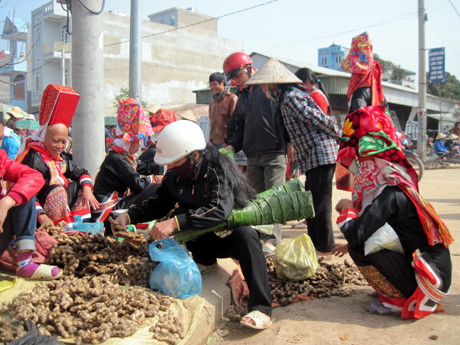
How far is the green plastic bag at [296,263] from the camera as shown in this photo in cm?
344

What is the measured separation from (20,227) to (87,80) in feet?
8.10

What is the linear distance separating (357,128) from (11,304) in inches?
110

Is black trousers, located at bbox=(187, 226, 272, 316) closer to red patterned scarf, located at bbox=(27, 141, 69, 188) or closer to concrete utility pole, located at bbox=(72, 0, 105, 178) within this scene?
red patterned scarf, located at bbox=(27, 141, 69, 188)

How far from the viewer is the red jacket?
2.85 metres

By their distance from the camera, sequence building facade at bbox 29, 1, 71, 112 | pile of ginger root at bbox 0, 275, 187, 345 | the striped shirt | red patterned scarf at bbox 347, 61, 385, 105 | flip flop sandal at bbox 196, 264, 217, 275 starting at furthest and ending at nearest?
1. building facade at bbox 29, 1, 71, 112
2. red patterned scarf at bbox 347, 61, 385, 105
3. the striped shirt
4. flip flop sandal at bbox 196, 264, 217, 275
5. pile of ginger root at bbox 0, 275, 187, 345

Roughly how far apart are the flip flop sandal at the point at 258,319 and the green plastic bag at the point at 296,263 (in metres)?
0.69

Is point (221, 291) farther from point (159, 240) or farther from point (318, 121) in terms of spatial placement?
point (318, 121)

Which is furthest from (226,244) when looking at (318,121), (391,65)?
(391,65)

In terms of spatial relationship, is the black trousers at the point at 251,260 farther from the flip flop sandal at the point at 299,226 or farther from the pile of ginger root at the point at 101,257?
the flip flop sandal at the point at 299,226

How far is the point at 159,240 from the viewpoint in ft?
10.0

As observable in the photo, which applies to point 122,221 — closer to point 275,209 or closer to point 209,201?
point 209,201

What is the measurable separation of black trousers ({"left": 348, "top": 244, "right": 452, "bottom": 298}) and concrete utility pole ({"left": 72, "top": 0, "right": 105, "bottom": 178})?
362 centimetres

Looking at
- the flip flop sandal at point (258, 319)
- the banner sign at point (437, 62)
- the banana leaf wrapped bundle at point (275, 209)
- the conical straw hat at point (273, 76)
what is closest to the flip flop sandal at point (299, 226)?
the conical straw hat at point (273, 76)

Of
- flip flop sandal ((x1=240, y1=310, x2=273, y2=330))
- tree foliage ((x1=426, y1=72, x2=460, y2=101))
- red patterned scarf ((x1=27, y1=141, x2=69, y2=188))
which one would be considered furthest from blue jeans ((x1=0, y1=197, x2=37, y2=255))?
tree foliage ((x1=426, y1=72, x2=460, y2=101))
